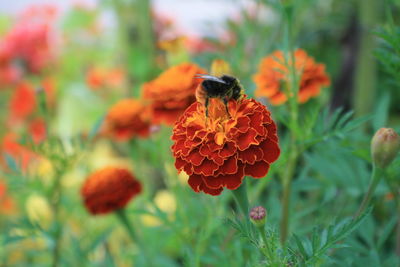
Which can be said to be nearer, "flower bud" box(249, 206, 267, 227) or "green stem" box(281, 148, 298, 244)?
"flower bud" box(249, 206, 267, 227)

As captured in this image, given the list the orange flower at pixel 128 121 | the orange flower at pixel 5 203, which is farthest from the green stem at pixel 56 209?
the orange flower at pixel 5 203

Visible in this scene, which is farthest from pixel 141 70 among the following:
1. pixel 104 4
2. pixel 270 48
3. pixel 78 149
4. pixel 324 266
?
pixel 324 266

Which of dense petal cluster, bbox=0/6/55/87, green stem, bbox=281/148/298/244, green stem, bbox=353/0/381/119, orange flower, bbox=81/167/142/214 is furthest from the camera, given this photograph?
dense petal cluster, bbox=0/6/55/87

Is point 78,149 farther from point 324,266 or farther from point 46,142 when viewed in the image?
point 324,266

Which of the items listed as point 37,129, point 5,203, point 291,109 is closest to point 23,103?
point 37,129

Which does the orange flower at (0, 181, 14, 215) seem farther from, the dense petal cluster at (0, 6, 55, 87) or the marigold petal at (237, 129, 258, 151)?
the marigold petal at (237, 129, 258, 151)

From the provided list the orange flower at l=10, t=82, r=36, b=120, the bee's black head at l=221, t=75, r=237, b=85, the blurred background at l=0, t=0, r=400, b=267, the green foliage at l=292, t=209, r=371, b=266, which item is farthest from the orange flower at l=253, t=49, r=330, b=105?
the orange flower at l=10, t=82, r=36, b=120
